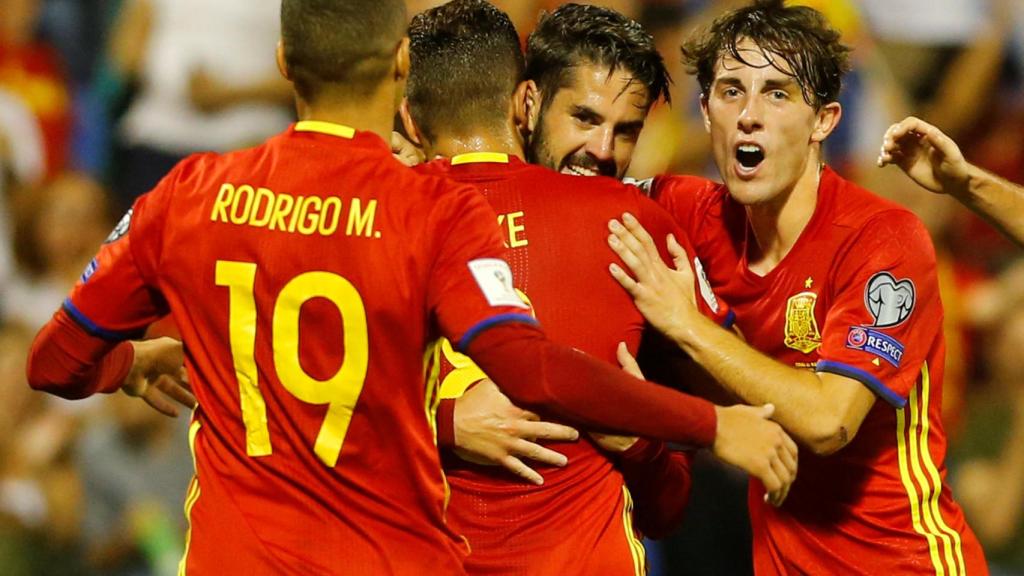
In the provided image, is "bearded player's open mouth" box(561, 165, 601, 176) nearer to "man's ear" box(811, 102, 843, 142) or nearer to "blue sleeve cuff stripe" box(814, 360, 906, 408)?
"man's ear" box(811, 102, 843, 142)

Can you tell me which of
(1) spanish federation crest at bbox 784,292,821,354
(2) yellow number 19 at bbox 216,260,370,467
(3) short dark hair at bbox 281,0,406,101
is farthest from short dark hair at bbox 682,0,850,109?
(2) yellow number 19 at bbox 216,260,370,467

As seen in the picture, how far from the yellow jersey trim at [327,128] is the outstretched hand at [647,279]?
2.86ft

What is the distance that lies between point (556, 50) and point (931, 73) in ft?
15.7

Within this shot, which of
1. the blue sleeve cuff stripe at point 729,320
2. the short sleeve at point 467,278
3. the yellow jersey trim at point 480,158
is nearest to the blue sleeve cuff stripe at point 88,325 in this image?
the short sleeve at point 467,278

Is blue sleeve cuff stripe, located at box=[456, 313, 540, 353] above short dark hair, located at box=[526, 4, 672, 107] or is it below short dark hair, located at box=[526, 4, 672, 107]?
below

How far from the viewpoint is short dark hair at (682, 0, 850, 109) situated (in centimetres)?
→ 424

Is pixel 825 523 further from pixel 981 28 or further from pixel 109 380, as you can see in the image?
pixel 981 28

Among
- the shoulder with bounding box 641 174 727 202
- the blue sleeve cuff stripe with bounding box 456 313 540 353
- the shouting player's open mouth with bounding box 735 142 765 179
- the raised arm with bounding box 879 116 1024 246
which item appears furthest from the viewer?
the shoulder with bounding box 641 174 727 202

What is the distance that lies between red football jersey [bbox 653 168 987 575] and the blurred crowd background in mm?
3306

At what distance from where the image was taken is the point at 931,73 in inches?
324

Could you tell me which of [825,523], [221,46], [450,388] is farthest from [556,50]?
[221,46]

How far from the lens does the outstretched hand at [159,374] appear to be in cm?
372

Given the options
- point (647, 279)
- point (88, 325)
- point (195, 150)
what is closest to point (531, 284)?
point (647, 279)

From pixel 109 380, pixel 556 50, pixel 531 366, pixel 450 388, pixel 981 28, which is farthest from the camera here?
pixel 981 28
